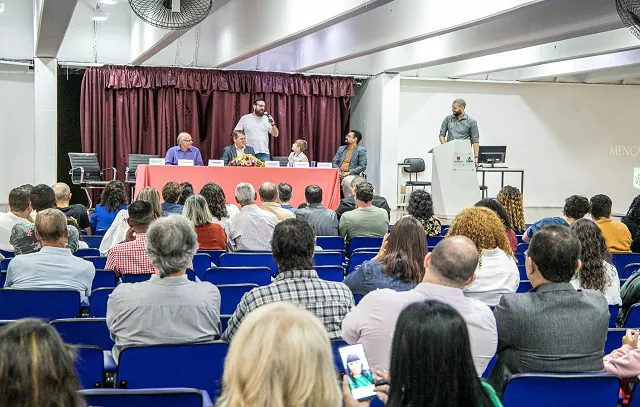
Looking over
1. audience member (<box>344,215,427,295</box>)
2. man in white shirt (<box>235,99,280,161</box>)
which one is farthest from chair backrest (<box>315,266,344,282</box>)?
man in white shirt (<box>235,99,280,161</box>)

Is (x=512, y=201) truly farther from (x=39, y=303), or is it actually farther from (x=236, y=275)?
(x=39, y=303)

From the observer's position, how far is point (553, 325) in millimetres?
2613

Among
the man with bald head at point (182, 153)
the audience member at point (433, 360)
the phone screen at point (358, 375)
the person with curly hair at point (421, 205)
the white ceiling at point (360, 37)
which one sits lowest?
the phone screen at point (358, 375)

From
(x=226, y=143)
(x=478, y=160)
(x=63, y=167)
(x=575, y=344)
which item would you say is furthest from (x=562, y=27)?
(x=63, y=167)

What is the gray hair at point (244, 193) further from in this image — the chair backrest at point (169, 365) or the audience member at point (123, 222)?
the chair backrest at point (169, 365)

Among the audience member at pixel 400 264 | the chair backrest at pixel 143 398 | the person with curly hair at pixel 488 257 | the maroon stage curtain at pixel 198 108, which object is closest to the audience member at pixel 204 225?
the audience member at pixel 400 264

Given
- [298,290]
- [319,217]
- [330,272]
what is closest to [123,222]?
[330,272]

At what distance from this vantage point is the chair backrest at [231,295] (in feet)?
12.6

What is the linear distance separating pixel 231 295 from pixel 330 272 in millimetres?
930

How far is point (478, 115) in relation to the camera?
47.2ft

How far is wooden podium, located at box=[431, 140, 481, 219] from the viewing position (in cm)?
1030

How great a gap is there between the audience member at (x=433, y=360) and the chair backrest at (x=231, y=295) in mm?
2332

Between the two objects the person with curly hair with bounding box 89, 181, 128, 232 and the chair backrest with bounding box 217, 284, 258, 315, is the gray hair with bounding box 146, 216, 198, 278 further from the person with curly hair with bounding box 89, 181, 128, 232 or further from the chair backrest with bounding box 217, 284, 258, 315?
the person with curly hair with bounding box 89, 181, 128, 232

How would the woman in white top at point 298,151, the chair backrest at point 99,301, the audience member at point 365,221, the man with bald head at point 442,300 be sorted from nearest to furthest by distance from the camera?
the man with bald head at point 442,300 < the chair backrest at point 99,301 < the audience member at point 365,221 < the woman in white top at point 298,151
